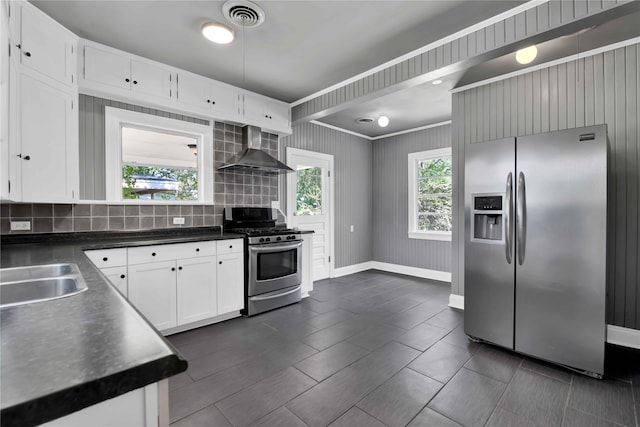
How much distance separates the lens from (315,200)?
5219 millimetres

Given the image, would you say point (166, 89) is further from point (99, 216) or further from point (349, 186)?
point (349, 186)

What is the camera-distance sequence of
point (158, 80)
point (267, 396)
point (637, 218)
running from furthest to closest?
point (158, 80)
point (637, 218)
point (267, 396)

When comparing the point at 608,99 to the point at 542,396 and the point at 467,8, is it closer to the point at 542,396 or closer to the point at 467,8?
the point at 467,8

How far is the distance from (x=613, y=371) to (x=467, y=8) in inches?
120

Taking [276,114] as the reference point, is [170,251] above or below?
below

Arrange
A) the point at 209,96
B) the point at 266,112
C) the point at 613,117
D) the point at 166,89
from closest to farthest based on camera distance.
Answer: the point at 613,117
the point at 166,89
the point at 209,96
the point at 266,112

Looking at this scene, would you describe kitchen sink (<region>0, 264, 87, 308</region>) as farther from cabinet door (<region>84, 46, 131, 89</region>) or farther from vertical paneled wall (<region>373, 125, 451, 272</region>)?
vertical paneled wall (<region>373, 125, 451, 272</region>)

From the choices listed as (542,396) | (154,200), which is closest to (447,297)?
(542,396)

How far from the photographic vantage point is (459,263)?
377 cm

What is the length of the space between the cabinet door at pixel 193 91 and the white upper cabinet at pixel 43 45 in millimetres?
958

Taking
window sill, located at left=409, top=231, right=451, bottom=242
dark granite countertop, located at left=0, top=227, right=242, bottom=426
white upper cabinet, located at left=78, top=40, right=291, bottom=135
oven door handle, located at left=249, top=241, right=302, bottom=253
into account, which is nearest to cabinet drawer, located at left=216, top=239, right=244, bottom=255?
oven door handle, located at left=249, top=241, right=302, bottom=253

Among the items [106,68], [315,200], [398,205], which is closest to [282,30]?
[106,68]

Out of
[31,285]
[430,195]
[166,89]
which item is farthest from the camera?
[430,195]

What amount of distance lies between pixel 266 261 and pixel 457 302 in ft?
8.09
